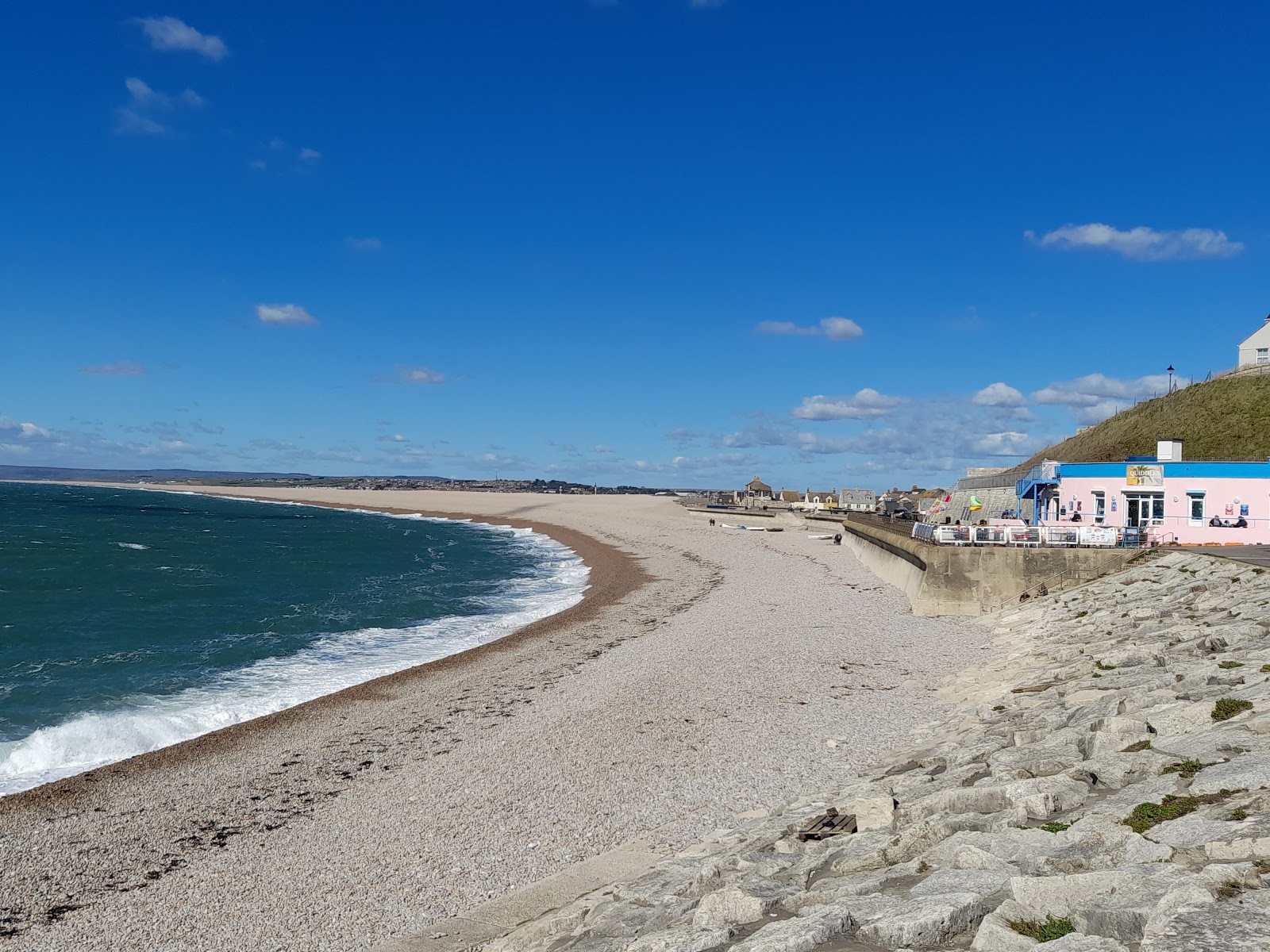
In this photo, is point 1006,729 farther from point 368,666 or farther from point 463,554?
point 463,554

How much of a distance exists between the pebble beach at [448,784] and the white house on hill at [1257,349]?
1921 inches

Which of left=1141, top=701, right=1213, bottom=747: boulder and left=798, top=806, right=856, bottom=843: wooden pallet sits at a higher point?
left=1141, top=701, right=1213, bottom=747: boulder

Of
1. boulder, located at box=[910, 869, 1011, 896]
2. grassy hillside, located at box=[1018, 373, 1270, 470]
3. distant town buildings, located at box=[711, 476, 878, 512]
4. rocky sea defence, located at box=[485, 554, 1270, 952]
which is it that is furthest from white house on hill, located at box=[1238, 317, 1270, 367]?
boulder, located at box=[910, 869, 1011, 896]

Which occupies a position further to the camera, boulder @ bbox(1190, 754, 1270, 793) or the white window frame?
the white window frame

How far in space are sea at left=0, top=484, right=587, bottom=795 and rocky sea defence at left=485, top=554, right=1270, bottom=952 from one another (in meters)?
13.4

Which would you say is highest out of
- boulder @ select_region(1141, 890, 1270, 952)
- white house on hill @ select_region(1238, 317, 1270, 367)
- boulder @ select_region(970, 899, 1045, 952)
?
white house on hill @ select_region(1238, 317, 1270, 367)

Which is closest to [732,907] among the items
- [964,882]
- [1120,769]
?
[964,882]

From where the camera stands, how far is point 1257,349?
60125mm

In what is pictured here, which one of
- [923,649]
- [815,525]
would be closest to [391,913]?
[923,649]

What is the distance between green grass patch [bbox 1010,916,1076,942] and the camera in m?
5.17

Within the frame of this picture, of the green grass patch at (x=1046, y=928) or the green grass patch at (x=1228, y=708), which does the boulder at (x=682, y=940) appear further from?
the green grass patch at (x=1228, y=708)

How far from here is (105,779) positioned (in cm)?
1526

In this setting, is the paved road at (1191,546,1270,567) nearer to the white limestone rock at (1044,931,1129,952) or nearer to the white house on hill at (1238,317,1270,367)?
the white limestone rock at (1044,931,1129,952)

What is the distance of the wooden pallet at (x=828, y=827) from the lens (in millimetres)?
9016
